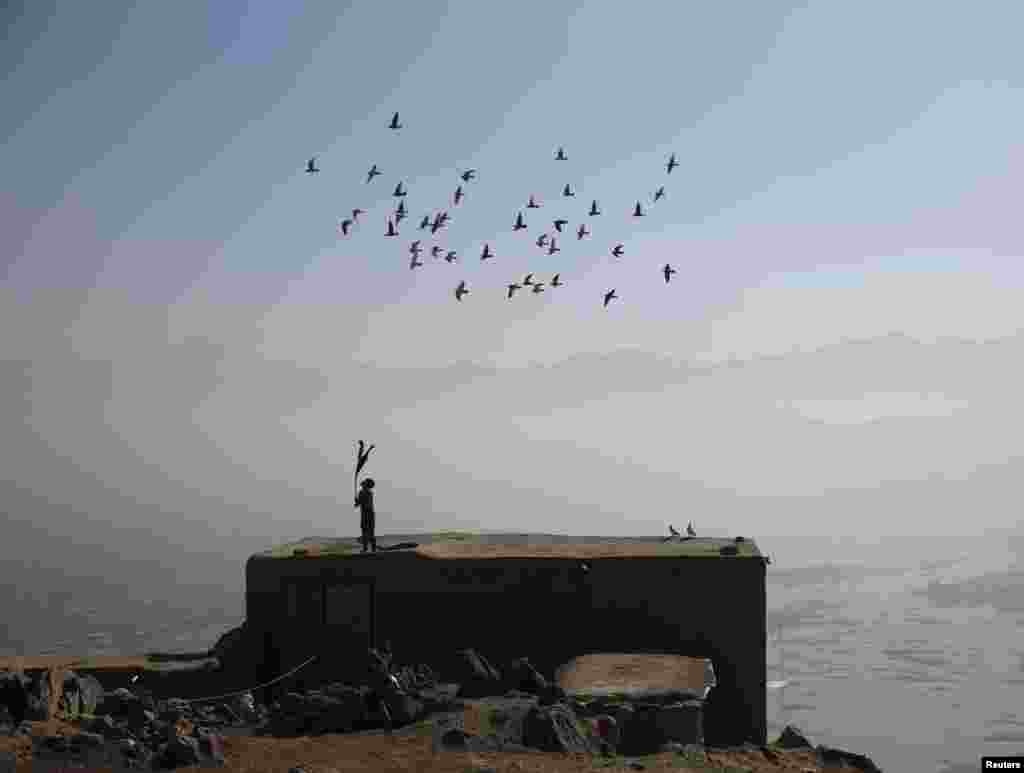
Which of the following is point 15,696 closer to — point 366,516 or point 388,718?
point 388,718

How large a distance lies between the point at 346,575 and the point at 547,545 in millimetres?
5626

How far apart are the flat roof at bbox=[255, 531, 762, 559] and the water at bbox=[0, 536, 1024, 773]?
5160 centimetres

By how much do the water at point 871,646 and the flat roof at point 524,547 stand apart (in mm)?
51604

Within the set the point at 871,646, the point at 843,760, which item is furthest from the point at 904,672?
the point at 843,760

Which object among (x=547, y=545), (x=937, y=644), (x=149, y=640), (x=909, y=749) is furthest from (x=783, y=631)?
(x=547, y=545)

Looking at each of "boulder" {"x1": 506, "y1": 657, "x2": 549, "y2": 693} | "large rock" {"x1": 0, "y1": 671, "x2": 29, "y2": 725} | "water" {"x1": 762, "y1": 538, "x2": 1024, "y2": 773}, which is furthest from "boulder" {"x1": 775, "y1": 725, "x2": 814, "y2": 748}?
"water" {"x1": 762, "y1": 538, "x2": 1024, "y2": 773}

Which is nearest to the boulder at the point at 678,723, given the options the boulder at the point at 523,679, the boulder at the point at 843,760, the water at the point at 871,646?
the boulder at the point at 843,760

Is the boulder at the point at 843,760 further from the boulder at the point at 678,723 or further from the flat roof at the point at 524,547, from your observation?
the flat roof at the point at 524,547

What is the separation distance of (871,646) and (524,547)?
344 ft

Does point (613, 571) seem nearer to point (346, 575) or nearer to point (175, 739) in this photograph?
point (346, 575)

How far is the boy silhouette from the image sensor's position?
2524 centimetres

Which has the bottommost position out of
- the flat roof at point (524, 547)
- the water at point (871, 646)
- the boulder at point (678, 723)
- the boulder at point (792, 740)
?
the water at point (871, 646)

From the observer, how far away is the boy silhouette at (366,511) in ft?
82.8

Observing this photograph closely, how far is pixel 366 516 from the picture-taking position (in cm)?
2620
